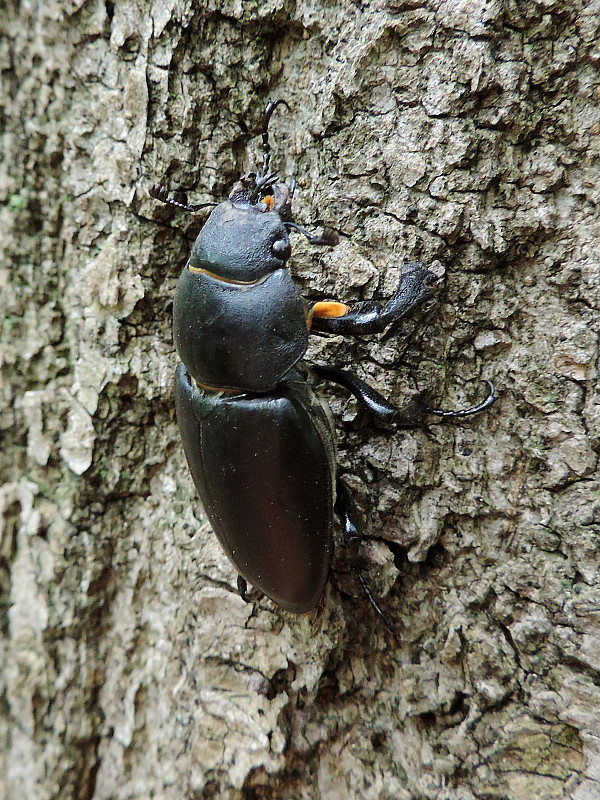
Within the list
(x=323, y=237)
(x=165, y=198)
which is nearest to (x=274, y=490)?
(x=323, y=237)

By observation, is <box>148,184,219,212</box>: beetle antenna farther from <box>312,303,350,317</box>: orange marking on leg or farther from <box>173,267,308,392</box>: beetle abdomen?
<box>312,303,350,317</box>: orange marking on leg

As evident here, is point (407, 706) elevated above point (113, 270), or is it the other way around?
point (113, 270)

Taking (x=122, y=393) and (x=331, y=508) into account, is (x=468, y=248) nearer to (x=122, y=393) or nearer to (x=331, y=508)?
(x=331, y=508)

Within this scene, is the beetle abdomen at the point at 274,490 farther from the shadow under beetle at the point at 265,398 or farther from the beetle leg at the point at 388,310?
the beetle leg at the point at 388,310

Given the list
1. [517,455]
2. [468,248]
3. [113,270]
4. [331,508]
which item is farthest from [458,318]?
[113,270]

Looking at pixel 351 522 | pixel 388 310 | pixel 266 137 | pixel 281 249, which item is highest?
pixel 266 137

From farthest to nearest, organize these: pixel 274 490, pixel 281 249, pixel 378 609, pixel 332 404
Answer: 1. pixel 332 404
2. pixel 378 609
3. pixel 281 249
4. pixel 274 490

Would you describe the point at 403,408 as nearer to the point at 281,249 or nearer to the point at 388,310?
the point at 388,310
